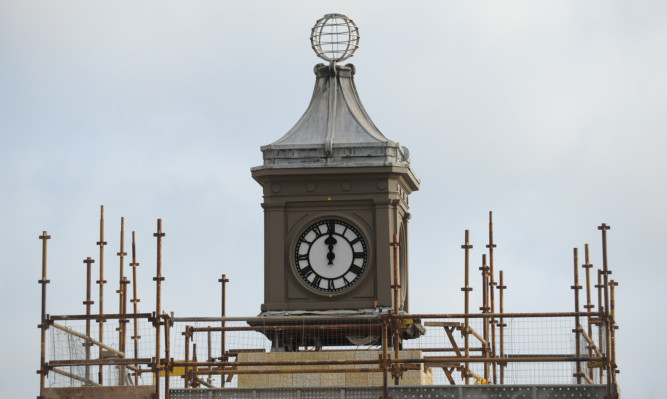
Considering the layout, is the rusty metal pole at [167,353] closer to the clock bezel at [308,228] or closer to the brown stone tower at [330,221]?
the brown stone tower at [330,221]

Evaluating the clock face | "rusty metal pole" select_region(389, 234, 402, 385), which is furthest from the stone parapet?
the clock face

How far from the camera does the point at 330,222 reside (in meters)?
46.3

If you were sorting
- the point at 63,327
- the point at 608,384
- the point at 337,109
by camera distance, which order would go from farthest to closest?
the point at 337,109 < the point at 63,327 < the point at 608,384

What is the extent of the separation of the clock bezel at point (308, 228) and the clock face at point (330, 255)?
44mm

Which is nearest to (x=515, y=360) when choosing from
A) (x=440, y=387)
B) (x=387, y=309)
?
(x=440, y=387)

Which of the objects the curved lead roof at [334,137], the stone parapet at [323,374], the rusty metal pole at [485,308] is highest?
the curved lead roof at [334,137]

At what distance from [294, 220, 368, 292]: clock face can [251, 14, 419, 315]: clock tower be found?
22 mm

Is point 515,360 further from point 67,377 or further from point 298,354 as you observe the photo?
point 67,377

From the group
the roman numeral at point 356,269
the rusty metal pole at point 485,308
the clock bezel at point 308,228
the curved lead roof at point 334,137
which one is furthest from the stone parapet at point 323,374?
the curved lead roof at point 334,137

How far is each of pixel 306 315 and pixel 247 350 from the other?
4.08 m

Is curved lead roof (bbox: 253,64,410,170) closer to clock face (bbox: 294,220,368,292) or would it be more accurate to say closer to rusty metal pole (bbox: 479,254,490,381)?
clock face (bbox: 294,220,368,292)

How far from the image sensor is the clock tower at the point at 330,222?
151ft

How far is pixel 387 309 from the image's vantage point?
45.1 meters

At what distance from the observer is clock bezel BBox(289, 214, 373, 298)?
45.9 meters
